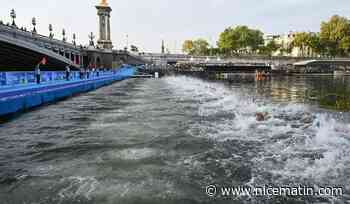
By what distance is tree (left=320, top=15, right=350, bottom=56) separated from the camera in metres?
108

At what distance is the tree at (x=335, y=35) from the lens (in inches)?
4264

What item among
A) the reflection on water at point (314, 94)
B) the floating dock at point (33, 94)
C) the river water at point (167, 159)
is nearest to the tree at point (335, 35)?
the reflection on water at point (314, 94)

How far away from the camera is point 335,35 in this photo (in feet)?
362

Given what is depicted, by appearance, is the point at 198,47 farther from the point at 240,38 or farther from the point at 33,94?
the point at 33,94

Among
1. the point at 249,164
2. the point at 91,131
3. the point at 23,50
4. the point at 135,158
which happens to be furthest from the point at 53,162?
the point at 23,50

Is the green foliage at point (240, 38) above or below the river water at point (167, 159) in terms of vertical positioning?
above

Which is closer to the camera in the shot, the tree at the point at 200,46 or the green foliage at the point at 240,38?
the green foliage at the point at 240,38

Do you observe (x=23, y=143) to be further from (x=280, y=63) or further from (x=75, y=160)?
(x=280, y=63)

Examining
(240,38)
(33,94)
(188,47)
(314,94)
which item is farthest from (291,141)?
(188,47)

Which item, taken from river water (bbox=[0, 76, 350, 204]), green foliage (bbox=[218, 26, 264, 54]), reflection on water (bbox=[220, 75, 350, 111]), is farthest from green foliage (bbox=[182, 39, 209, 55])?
river water (bbox=[0, 76, 350, 204])

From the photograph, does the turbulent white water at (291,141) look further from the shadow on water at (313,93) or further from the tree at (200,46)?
the tree at (200,46)

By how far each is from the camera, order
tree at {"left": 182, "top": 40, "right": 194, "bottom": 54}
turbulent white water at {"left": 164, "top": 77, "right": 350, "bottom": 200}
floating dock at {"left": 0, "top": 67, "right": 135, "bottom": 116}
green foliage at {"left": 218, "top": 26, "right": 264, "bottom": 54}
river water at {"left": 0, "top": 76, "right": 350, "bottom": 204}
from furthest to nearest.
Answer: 1. tree at {"left": 182, "top": 40, "right": 194, "bottom": 54}
2. green foliage at {"left": 218, "top": 26, "right": 264, "bottom": 54}
3. floating dock at {"left": 0, "top": 67, "right": 135, "bottom": 116}
4. turbulent white water at {"left": 164, "top": 77, "right": 350, "bottom": 200}
5. river water at {"left": 0, "top": 76, "right": 350, "bottom": 204}

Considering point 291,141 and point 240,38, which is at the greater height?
point 240,38

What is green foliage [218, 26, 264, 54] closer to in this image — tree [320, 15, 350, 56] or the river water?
tree [320, 15, 350, 56]
